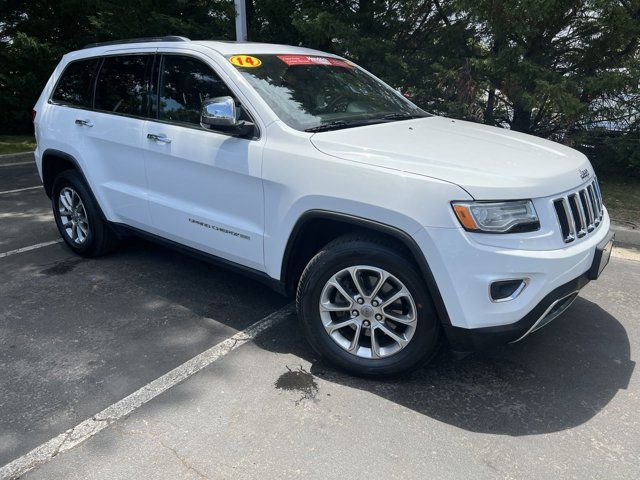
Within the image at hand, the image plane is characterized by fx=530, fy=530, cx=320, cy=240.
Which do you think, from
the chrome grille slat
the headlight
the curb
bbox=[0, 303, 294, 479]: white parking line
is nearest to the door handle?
bbox=[0, 303, 294, 479]: white parking line

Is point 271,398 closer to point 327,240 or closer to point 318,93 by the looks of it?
point 327,240

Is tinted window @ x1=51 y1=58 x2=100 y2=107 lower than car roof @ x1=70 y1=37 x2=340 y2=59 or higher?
lower

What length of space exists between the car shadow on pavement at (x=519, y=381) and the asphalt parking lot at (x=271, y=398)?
0.01m

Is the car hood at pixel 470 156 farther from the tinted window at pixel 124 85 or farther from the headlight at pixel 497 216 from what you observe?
the tinted window at pixel 124 85

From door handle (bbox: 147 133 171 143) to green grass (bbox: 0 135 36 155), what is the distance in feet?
27.1

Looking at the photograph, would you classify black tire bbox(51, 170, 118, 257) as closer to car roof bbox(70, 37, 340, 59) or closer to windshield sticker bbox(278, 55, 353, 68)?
car roof bbox(70, 37, 340, 59)

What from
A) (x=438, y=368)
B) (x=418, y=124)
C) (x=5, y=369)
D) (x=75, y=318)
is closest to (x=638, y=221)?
(x=418, y=124)

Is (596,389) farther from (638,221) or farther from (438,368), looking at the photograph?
(638,221)

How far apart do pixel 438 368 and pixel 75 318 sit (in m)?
2.53

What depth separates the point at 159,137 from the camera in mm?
3771

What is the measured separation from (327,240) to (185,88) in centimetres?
154

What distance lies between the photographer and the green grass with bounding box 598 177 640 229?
19.6ft

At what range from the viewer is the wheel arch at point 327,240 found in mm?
2650

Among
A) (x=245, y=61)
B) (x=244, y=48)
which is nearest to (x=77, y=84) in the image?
(x=244, y=48)
